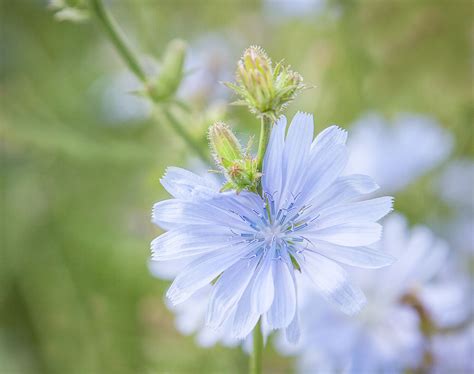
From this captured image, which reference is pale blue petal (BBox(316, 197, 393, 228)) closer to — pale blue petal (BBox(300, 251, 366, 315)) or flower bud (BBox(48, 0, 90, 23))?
pale blue petal (BBox(300, 251, 366, 315))

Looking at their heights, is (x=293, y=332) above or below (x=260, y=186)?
below

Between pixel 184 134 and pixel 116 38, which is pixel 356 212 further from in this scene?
pixel 116 38

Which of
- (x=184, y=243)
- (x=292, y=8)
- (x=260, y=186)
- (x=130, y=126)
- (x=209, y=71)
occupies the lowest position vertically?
(x=184, y=243)

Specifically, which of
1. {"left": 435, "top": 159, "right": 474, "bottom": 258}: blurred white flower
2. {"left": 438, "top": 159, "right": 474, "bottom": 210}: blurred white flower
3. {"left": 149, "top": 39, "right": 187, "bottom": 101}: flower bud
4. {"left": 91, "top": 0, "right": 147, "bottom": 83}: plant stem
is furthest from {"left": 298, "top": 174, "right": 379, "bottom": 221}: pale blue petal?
{"left": 438, "top": 159, "right": 474, "bottom": 210}: blurred white flower

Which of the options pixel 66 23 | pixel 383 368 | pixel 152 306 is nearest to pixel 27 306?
pixel 152 306

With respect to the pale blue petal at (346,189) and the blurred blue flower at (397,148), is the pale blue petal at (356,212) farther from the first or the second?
the blurred blue flower at (397,148)

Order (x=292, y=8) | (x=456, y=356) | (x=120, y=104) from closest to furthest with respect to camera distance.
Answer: (x=456, y=356)
(x=292, y=8)
(x=120, y=104)

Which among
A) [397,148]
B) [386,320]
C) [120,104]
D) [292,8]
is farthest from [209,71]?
[386,320]

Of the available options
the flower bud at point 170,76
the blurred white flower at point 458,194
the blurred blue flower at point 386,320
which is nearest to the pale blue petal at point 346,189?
the blurred blue flower at point 386,320
